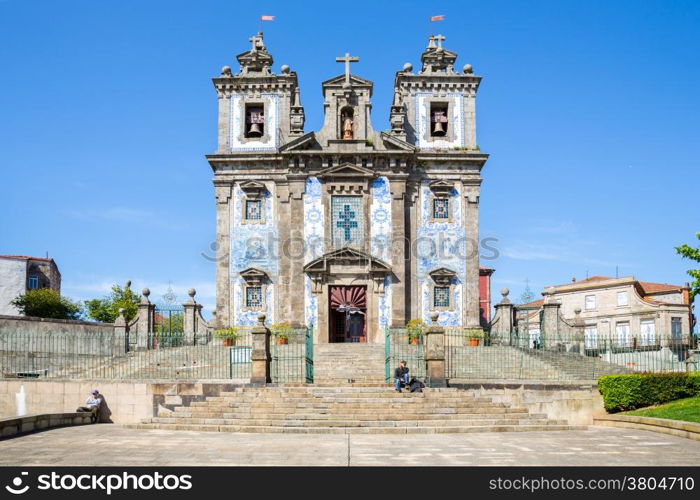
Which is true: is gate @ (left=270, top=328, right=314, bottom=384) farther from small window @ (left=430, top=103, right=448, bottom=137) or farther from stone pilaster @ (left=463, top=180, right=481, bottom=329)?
small window @ (left=430, top=103, right=448, bottom=137)

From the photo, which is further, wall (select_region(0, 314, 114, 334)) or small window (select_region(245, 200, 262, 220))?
small window (select_region(245, 200, 262, 220))

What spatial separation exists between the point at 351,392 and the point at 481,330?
14562 millimetres

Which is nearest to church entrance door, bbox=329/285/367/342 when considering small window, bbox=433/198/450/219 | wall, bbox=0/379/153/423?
small window, bbox=433/198/450/219

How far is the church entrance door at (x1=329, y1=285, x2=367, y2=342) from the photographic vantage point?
34.4 meters

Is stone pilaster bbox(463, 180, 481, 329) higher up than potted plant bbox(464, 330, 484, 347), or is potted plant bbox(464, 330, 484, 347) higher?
stone pilaster bbox(463, 180, 481, 329)

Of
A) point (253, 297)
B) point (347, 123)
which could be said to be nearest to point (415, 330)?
point (253, 297)

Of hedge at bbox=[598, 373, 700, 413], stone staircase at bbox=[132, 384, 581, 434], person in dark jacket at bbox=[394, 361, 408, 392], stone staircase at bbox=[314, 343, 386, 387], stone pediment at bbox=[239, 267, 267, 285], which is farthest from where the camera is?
stone pediment at bbox=[239, 267, 267, 285]

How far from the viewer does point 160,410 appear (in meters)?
21.6

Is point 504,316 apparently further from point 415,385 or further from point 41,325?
point 41,325

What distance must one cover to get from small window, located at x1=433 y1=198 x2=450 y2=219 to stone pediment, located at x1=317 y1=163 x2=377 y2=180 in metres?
3.24

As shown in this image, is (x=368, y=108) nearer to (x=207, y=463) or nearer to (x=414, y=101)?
→ (x=414, y=101)

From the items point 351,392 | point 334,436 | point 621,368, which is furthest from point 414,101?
point 334,436

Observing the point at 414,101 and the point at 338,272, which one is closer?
the point at 338,272

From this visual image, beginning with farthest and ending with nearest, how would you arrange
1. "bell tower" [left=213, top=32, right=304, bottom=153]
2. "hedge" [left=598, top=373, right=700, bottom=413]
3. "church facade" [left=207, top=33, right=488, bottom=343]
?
"bell tower" [left=213, top=32, right=304, bottom=153]
"church facade" [left=207, top=33, right=488, bottom=343]
"hedge" [left=598, top=373, right=700, bottom=413]
